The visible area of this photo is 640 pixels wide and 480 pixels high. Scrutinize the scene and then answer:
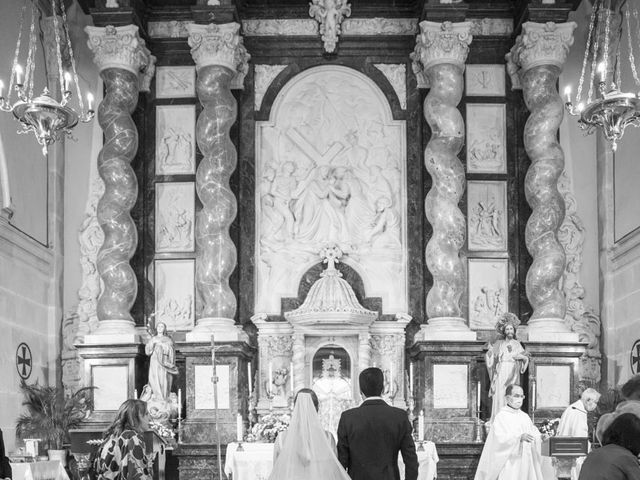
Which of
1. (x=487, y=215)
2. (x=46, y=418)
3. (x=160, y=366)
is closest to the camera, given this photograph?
(x=46, y=418)

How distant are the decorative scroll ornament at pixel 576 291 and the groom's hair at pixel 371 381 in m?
9.48

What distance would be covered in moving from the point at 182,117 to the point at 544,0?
5.90 meters

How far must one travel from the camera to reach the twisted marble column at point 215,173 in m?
16.4

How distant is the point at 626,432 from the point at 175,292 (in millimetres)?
12089

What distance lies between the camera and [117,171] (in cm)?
1659

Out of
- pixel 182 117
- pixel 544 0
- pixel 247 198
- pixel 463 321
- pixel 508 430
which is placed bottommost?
pixel 508 430

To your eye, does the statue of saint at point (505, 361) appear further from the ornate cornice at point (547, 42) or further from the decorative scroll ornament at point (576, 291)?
the ornate cornice at point (547, 42)

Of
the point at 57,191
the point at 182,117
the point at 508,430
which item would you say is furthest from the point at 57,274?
the point at 508,430

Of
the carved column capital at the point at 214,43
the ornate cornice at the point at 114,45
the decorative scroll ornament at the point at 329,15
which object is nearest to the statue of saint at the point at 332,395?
the carved column capital at the point at 214,43

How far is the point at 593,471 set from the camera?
5.73 m

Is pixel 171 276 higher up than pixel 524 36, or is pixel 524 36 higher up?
pixel 524 36

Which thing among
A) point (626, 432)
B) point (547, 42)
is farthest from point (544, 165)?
point (626, 432)

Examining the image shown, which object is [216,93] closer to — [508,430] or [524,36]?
[524,36]

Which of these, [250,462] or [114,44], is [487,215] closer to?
[250,462]
